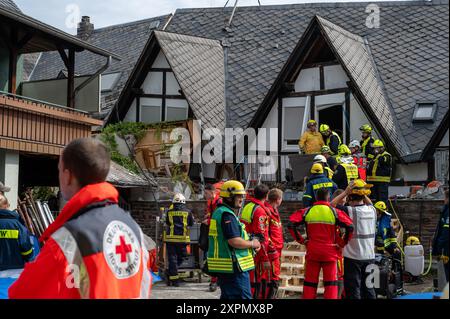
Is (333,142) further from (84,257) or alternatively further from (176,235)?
(84,257)

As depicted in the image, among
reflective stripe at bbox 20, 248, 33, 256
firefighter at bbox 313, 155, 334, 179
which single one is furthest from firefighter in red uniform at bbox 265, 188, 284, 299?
firefighter at bbox 313, 155, 334, 179

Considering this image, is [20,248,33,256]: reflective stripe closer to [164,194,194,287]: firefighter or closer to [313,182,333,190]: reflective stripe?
[164,194,194,287]: firefighter

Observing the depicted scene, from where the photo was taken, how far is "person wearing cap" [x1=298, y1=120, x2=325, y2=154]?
54.6 feet

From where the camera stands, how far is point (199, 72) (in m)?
22.2

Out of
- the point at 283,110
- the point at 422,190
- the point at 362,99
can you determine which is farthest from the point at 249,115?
the point at 422,190

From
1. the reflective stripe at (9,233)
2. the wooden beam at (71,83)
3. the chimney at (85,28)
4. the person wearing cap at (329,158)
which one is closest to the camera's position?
the reflective stripe at (9,233)

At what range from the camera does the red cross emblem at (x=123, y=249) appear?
3.06m

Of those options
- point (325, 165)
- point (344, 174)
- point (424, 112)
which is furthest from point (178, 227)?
point (424, 112)

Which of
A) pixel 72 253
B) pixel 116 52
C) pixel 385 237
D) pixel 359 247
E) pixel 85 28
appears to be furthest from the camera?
pixel 85 28

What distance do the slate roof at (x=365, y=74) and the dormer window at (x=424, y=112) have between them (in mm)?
639

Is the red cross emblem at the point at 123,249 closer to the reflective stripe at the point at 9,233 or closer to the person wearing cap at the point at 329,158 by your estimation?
the reflective stripe at the point at 9,233

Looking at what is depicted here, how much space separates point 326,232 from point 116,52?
818 inches

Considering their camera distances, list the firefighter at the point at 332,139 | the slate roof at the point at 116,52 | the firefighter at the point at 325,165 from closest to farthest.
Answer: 1. the firefighter at the point at 325,165
2. the firefighter at the point at 332,139
3. the slate roof at the point at 116,52

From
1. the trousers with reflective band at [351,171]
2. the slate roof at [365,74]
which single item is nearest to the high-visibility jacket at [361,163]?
the trousers with reflective band at [351,171]
